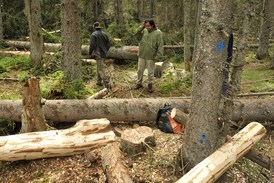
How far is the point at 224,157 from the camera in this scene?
490cm

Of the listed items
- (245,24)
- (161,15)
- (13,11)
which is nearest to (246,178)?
(245,24)

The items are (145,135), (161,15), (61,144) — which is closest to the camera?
(61,144)

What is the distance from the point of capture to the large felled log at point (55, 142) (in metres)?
5.62

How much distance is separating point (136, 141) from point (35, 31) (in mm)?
9464

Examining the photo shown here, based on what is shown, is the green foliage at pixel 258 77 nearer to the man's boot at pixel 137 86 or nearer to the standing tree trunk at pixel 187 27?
the standing tree trunk at pixel 187 27

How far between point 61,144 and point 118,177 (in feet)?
5.49

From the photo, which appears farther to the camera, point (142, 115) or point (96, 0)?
point (96, 0)

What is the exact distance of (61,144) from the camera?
5.82m

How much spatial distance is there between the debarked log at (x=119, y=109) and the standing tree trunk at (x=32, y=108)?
43.6 inches

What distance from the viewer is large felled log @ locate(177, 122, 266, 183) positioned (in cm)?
449

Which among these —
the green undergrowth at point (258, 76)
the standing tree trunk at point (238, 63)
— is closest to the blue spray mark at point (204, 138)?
the standing tree trunk at point (238, 63)

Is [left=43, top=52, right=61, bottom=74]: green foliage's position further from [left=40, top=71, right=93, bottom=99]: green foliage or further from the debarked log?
the debarked log

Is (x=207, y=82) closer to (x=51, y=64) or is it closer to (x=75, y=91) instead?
(x=75, y=91)

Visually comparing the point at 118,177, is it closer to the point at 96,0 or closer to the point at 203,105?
the point at 203,105
